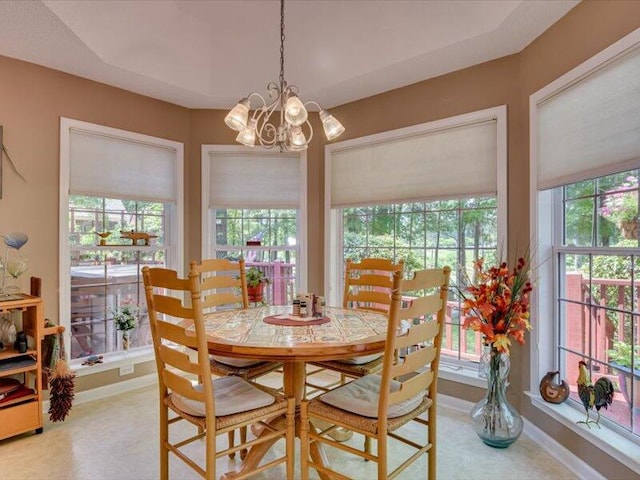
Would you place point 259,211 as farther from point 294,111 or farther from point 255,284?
point 294,111

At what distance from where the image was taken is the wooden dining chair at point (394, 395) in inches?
62.4

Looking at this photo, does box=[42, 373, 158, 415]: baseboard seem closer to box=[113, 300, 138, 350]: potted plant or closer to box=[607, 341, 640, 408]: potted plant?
box=[113, 300, 138, 350]: potted plant

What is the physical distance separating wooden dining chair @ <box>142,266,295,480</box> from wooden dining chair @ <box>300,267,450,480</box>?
0.52 feet

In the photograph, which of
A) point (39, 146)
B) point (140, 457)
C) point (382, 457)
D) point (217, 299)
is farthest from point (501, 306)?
point (39, 146)

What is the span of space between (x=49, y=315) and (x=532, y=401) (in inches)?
135

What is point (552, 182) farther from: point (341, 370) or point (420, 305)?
point (341, 370)

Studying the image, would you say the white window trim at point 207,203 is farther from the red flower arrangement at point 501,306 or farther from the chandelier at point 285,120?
the red flower arrangement at point 501,306

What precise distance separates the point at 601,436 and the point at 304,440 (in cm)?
149

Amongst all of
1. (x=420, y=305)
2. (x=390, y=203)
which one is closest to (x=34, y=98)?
(x=390, y=203)

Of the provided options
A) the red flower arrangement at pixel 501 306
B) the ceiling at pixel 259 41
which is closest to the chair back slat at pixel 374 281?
the red flower arrangement at pixel 501 306

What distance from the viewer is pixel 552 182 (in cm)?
230

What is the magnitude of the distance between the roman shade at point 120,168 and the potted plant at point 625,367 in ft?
11.2

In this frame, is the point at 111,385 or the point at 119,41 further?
the point at 111,385

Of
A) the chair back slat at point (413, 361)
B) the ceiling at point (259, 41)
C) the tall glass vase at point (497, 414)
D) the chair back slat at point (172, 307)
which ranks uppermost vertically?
the ceiling at point (259, 41)
